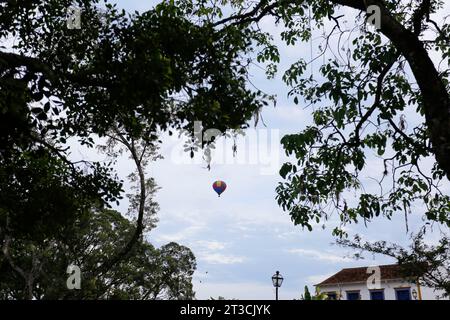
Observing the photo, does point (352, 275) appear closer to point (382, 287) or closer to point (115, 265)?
point (382, 287)

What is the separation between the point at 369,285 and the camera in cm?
3759

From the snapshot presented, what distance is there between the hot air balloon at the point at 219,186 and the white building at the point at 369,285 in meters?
15.6

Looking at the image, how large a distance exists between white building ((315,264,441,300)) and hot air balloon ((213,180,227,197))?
15576 mm

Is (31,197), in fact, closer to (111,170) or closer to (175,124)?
(111,170)

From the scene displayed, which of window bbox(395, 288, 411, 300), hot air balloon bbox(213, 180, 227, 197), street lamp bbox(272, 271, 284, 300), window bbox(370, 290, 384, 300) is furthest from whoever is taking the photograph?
window bbox(370, 290, 384, 300)

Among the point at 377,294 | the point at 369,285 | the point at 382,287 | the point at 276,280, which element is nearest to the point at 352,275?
the point at 377,294

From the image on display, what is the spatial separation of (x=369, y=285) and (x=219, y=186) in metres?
21.6

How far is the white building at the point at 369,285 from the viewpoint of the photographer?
35.7 metres

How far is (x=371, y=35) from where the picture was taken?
35.5 ft

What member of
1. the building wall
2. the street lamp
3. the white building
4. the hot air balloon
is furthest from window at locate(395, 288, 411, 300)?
the hot air balloon

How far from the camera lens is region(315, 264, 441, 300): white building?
35656 millimetres

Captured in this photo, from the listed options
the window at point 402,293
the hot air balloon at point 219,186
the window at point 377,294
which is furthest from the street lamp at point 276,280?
the window at point 377,294

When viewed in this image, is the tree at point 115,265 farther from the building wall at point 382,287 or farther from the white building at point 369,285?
the building wall at point 382,287

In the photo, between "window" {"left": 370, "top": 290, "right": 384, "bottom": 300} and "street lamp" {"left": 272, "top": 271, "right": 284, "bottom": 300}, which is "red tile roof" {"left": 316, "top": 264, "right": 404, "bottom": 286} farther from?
"street lamp" {"left": 272, "top": 271, "right": 284, "bottom": 300}
